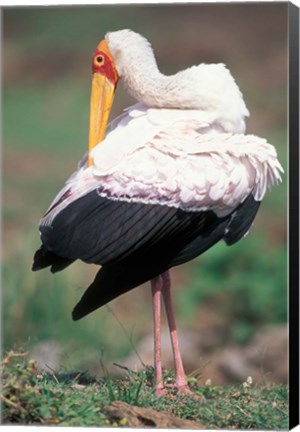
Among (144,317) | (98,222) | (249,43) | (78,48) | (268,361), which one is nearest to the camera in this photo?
(98,222)

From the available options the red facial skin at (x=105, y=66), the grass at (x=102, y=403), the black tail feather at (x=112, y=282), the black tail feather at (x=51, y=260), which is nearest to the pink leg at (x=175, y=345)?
the grass at (x=102, y=403)

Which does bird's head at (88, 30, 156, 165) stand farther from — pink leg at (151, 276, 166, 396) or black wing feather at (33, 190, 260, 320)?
pink leg at (151, 276, 166, 396)

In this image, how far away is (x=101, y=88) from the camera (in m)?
8.55

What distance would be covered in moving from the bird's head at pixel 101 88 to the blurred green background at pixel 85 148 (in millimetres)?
221

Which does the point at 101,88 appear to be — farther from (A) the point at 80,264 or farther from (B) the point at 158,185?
(A) the point at 80,264

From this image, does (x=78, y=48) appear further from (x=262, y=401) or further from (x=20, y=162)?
(x=262, y=401)

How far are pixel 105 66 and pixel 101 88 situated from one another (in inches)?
5.0

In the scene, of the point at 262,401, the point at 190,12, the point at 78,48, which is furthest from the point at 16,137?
the point at 262,401

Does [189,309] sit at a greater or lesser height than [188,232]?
lesser

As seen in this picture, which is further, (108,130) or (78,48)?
(78,48)

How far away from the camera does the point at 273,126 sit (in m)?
9.64

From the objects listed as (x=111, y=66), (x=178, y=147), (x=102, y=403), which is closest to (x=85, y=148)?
(x=111, y=66)

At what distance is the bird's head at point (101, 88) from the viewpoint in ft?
27.9

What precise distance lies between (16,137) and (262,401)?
242cm
